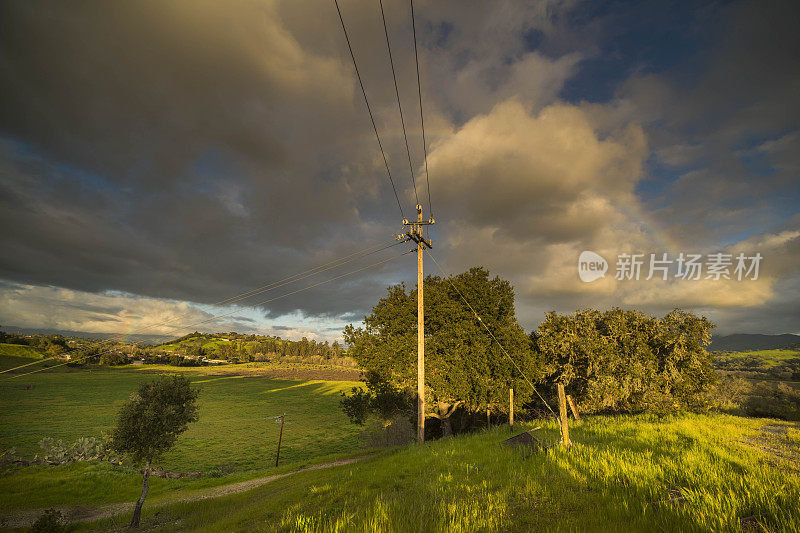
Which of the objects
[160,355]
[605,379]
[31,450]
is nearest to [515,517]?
[605,379]

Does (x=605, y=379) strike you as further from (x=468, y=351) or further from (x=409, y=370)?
(x=409, y=370)

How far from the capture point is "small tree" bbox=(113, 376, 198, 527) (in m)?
17.7

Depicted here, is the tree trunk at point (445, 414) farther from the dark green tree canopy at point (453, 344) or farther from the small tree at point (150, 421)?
the small tree at point (150, 421)

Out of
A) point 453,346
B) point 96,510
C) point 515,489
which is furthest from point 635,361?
point 96,510

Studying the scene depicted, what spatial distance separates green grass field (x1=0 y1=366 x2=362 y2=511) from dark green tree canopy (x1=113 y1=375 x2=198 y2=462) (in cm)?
1227

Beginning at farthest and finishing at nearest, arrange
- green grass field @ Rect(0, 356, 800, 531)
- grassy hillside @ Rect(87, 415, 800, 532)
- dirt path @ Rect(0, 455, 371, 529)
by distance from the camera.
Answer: dirt path @ Rect(0, 455, 371, 529), green grass field @ Rect(0, 356, 800, 531), grassy hillside @ Rect(87, 415, 800, 532)

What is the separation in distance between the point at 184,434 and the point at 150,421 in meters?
57.9

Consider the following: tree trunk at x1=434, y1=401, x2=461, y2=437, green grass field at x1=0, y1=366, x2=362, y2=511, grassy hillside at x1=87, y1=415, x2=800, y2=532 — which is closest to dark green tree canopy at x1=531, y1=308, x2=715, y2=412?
tree trunk at x1=434, y1=401, x2=461, y2=437

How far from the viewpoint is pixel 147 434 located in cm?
1777

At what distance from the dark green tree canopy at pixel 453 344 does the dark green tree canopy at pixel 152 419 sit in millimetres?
13382

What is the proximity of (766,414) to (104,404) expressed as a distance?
471ft

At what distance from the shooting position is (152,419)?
58.5 feet

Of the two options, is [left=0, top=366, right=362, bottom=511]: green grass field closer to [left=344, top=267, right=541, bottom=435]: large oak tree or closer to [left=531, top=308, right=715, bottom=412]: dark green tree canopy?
[left=344, top=267, right=541, bottom=435]: large oak tree

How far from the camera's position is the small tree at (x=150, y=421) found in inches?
696
